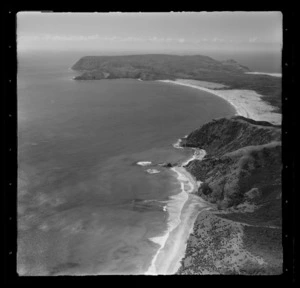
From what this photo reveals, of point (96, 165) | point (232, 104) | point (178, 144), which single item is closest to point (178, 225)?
point (96, 165)

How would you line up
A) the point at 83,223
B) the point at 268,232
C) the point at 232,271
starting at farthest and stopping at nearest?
the point at 83,223 → the point at 268,232 → the point at 232,271

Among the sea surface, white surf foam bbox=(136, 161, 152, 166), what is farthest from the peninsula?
white surf foam bbox=(136, 161, 152, 166)

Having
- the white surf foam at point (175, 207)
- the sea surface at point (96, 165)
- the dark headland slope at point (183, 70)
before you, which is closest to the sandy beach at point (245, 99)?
the dark headland slope at point (183, 70)

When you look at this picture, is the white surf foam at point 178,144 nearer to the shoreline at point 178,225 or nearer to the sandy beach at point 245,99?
the shoreline at point 178,225

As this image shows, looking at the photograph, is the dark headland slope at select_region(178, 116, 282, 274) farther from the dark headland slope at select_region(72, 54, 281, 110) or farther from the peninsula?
the dark headland slope at select_region(72, 54, 281, 110)

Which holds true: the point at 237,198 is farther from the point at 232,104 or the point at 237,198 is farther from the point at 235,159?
the point at 232,104
